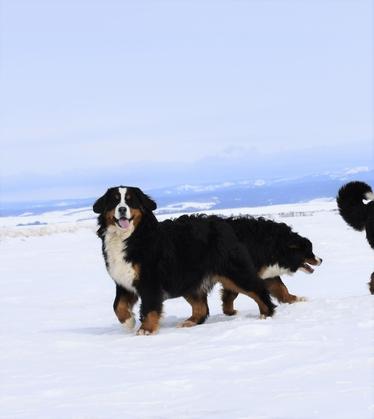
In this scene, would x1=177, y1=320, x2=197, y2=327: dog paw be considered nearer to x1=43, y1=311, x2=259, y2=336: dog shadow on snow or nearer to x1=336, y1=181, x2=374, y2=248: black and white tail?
x1=43, y1=311, x2=259, y2=336: dog shadow on snow

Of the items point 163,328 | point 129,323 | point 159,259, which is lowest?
point 163,328

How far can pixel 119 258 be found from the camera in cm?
703

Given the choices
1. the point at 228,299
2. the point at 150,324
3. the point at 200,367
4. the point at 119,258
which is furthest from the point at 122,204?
the point at 200,367

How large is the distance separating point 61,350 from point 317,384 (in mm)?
2783

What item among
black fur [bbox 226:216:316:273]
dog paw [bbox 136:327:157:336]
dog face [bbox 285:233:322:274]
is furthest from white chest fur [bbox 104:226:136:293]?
dog face [bbox 285:233:322:274]

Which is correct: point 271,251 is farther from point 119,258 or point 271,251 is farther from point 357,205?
point 119,258

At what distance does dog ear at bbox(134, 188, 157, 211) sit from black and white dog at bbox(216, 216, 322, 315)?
115 cm

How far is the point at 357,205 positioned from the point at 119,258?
3.72 meters

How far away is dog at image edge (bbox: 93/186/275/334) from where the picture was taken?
700cm

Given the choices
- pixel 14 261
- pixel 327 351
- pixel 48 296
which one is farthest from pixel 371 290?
pixel 14 261

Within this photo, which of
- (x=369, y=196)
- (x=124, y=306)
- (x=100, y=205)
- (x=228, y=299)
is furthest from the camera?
(x=369, y=196)

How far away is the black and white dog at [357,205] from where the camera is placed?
29.4ft

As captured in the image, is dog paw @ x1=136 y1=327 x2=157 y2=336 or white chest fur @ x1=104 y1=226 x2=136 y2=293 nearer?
dog paw @ x1=136 y1=327 x2=157 y2=336

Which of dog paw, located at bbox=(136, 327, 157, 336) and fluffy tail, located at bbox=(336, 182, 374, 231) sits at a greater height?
fluffy tail, located at bbox=(336, 182, 374, 231)
